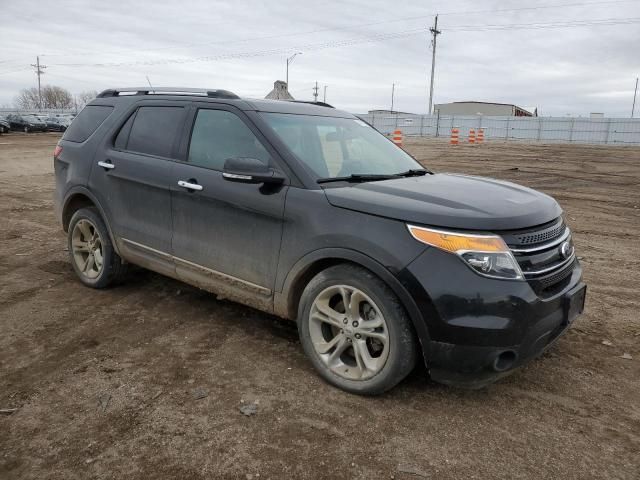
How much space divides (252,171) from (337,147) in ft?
2.98

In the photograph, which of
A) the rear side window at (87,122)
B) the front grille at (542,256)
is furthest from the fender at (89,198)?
the front grille at (542,256)

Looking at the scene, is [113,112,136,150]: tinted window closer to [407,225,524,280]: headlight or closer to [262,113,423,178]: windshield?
[262,113,423,178]: windshield

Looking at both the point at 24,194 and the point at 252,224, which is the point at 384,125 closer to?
the point at 24,194

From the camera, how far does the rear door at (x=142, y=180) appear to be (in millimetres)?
4266

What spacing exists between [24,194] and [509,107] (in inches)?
3120

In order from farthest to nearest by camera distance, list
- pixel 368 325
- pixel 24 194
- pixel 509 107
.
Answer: pixel 509 107
pixel 24 194
pixel 368 325

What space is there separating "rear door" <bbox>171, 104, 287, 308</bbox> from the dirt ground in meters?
0.52

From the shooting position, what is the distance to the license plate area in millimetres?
3151

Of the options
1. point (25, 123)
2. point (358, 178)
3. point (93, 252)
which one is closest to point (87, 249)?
point (93, 252)

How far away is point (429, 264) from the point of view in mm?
2896

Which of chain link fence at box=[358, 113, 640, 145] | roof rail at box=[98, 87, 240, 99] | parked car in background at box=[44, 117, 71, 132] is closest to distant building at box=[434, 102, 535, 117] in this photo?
chain link fence at box=[358, 113, 640, 145]

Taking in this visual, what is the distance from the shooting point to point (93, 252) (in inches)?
199

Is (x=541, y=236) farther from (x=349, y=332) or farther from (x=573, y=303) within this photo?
(x=349, y=332)

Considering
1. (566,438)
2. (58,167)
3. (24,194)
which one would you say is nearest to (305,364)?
(566,438)
